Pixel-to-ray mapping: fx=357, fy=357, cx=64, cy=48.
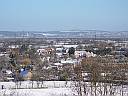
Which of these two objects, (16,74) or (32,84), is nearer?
(32,84)

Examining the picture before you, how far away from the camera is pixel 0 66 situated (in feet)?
71.8

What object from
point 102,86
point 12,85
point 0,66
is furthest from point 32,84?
point 0,66

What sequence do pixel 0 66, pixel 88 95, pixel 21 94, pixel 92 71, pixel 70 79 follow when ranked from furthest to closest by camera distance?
pixel 0 66
pixel 70 79
pixel 92 71
pixel 21 94
pixel 88 95

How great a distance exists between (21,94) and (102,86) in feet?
9.27

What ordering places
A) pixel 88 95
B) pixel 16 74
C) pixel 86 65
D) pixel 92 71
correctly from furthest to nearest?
pixel 16 74, pixel 86 65, pixel 92 71, pixel 88 95

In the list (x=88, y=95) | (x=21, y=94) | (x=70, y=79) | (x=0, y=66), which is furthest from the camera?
(x=0, y=66)

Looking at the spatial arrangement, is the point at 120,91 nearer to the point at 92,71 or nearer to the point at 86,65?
the point at 92,71

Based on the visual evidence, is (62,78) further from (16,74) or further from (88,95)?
(88,95)

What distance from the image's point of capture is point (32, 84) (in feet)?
50.6

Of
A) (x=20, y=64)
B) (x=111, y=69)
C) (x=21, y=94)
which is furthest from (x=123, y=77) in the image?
(x=20, y=64)

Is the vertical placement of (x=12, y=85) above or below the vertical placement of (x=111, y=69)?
below

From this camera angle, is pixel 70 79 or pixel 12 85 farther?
pixel 70 79

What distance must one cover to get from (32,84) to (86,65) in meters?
2.50

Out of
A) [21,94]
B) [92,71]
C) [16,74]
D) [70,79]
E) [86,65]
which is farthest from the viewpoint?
[16,74]
